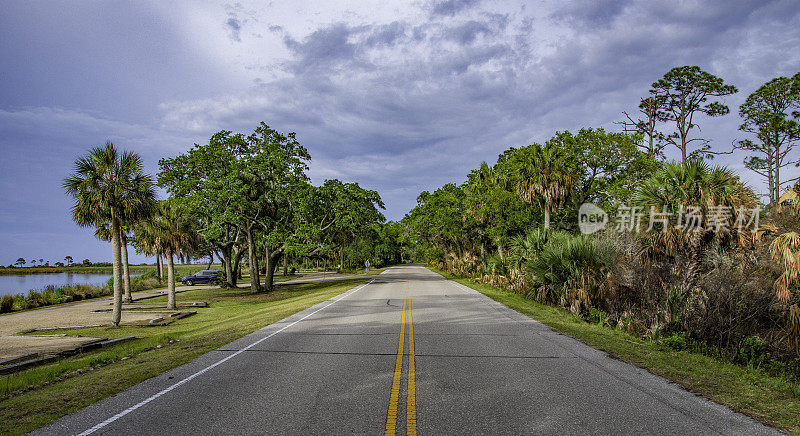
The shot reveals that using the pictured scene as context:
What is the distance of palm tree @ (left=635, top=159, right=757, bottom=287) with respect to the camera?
13086 millimetres

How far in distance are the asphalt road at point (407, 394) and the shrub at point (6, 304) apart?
956 inches

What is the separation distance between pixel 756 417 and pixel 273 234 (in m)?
26.9

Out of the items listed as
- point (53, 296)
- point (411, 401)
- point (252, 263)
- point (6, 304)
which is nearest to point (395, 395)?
point (411, 401)

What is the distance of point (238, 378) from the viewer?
700 cm

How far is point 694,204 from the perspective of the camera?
44.0 ft

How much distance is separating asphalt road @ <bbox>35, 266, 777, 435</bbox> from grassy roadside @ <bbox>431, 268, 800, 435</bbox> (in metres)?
0.37

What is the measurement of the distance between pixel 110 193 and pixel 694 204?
2300cm

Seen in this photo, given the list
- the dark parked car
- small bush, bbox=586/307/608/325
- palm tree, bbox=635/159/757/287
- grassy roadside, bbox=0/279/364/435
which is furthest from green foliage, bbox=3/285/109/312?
palm tree, bbox=635/159/757/287

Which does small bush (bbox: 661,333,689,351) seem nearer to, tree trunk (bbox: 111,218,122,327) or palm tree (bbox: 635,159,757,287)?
palm tree (bbox: 635,159,757,287)

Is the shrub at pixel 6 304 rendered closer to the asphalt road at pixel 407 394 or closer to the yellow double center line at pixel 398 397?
the asphalt road at pixel 407 394

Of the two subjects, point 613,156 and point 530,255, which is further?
point 613,156

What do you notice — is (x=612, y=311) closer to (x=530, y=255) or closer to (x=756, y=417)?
(x=530, y=255)

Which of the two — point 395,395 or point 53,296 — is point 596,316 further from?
point 53,296

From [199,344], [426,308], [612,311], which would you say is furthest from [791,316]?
[199,344]
